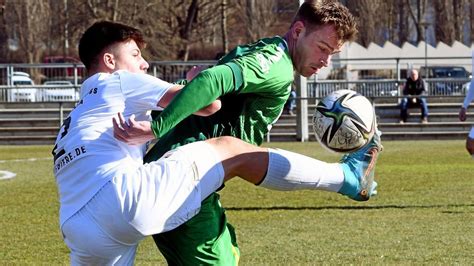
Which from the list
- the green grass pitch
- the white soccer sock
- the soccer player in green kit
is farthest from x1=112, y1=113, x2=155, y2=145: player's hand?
the green grass pitch

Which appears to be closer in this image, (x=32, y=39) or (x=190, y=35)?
(x=190, y=35)

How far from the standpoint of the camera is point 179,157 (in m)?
5.11

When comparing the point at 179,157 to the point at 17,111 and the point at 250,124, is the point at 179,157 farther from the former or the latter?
the point at 17,111

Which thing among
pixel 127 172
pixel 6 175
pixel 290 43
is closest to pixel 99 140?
pixel 127 172

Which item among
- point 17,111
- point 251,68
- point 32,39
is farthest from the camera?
point 32,39

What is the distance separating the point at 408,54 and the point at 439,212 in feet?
141

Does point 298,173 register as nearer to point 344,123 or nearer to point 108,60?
point 344,123

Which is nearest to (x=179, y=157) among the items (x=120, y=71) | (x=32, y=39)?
(x=120, y=71)

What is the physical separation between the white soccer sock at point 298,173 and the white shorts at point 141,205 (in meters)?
0.31

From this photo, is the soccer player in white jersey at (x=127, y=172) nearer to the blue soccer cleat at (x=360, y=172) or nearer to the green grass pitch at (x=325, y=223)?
the blue soccer cleat at (x=360, y=172)

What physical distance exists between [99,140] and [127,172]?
0.73ft

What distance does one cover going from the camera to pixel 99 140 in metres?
5.09

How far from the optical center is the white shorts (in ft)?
16.1

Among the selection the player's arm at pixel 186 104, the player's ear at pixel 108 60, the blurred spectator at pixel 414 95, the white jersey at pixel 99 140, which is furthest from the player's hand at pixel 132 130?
the blurred spectator at pixel 414 95
